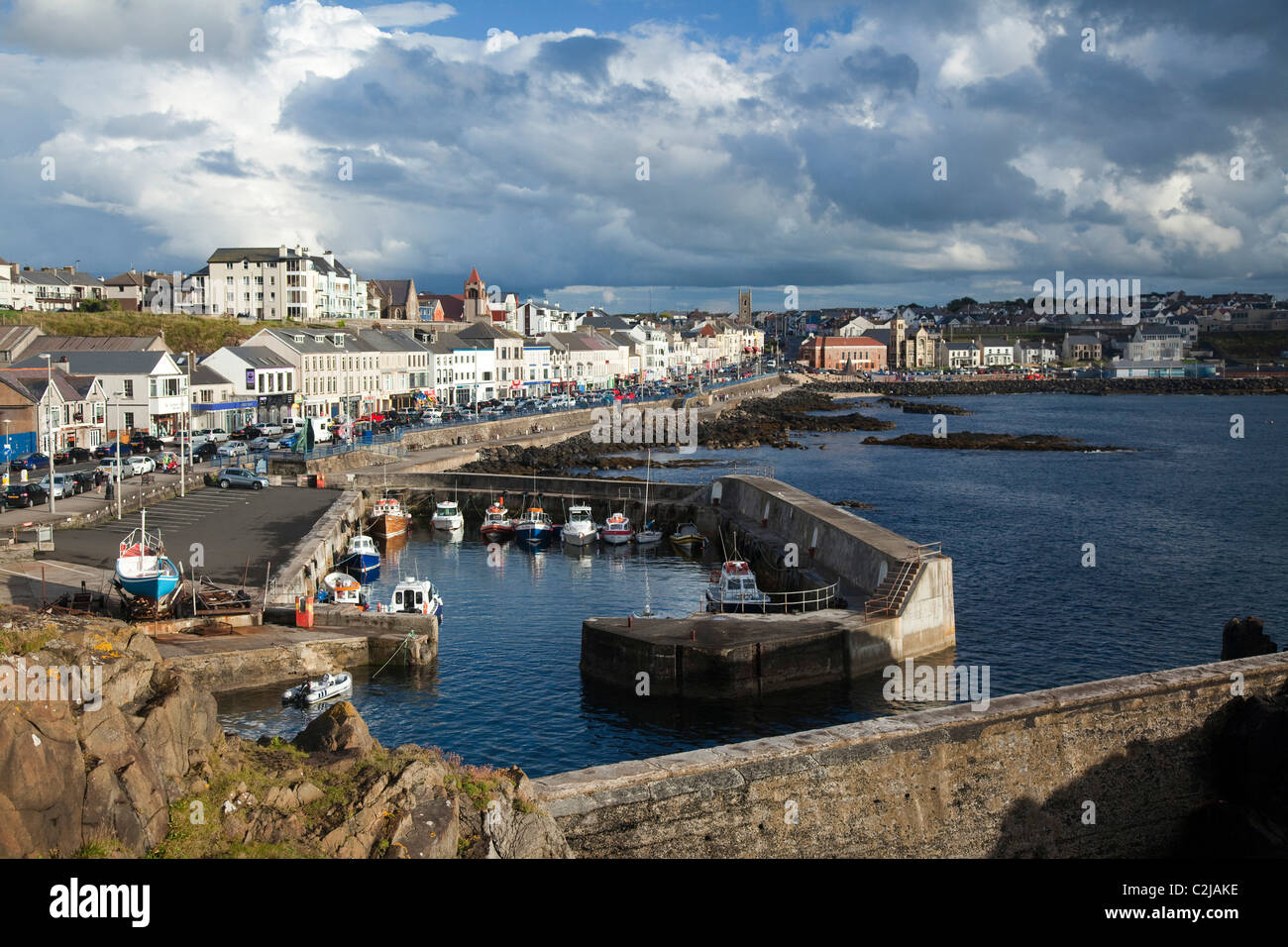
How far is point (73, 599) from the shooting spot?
2861 cm

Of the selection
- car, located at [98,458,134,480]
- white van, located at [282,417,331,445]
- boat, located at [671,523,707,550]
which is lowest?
boat, located at [671,523,707,550]

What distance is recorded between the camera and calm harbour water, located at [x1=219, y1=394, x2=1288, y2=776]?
25562mm

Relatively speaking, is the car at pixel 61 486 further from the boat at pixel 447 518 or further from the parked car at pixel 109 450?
the boat at pixel 447 518

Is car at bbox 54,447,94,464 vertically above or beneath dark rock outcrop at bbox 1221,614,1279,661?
above

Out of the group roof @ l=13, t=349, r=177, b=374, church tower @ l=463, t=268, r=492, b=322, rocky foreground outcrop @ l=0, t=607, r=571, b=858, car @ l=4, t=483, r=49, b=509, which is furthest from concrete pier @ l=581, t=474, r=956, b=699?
church tower @ l=463, t=268, r=492, b=322

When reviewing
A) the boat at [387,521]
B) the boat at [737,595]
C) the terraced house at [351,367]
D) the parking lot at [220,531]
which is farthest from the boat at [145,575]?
the terraced house at [351,367]

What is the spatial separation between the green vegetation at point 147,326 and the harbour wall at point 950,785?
82.6 m

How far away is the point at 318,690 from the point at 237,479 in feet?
98.7

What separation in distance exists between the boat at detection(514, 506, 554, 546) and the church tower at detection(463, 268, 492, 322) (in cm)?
9478

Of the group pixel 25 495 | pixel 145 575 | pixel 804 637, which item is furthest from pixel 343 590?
pixel 25 495

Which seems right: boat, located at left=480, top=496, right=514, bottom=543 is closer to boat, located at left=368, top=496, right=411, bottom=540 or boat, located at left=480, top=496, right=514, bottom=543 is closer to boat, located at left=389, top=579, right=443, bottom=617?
boat, located at left=368, top=496, right=411, bottom=540

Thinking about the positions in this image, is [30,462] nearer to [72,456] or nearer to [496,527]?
[72,456]
